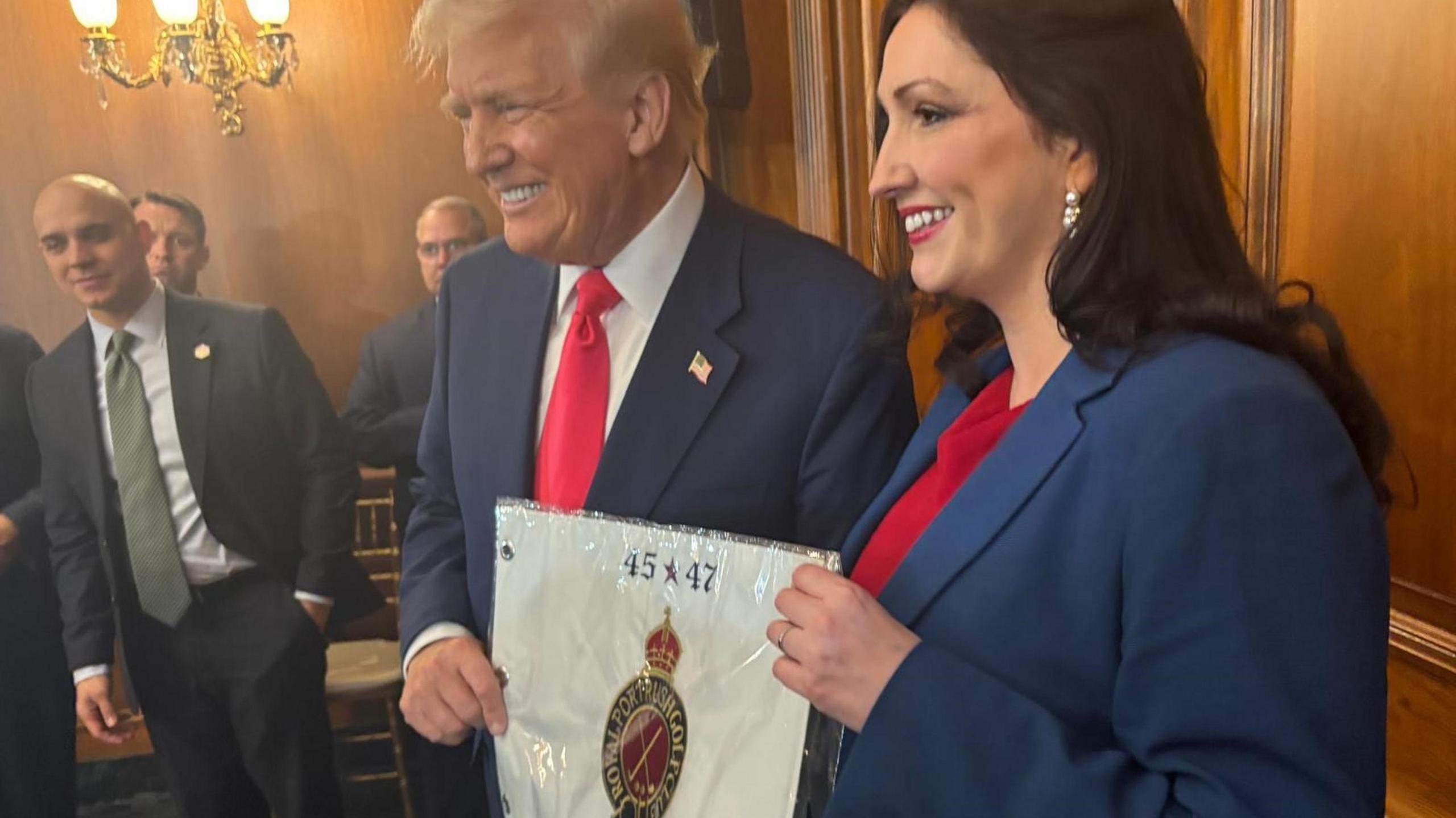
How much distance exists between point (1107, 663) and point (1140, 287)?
319 mm

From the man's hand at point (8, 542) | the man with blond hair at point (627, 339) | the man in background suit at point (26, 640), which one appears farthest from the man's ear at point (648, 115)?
the man's hand at point (8, 542)

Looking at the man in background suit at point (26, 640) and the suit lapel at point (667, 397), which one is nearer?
the suit lapel at point (667, 397)

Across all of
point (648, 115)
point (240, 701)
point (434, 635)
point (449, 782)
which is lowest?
point (449, 782)

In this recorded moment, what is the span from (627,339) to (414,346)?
613 mm

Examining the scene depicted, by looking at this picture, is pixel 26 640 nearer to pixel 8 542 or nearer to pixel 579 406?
pixel 8 542

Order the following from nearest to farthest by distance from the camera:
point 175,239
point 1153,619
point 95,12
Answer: point 1153,619 → point 95,12 → point 175,239

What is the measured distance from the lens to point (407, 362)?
1909 millimetres

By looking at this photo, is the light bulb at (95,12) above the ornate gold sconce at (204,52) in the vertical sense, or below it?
above

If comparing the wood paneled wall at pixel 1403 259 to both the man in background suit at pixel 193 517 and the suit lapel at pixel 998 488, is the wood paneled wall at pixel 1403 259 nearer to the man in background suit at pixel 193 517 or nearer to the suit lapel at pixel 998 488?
the suit lapel at pixel 998 488

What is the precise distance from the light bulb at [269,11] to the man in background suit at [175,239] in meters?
0.33

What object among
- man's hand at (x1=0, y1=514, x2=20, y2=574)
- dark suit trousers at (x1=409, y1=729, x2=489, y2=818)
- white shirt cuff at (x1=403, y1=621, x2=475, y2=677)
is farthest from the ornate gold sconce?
dark suit trousers at (x1=409, y1=729, x2=489, y2=818)

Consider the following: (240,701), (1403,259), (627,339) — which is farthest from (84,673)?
(1403,259)

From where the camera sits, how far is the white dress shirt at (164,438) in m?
1.82

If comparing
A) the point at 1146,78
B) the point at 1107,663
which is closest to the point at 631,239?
the point at 1146,78
